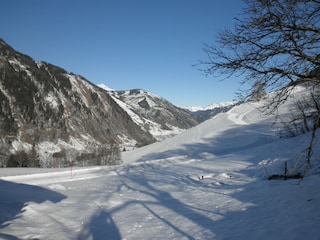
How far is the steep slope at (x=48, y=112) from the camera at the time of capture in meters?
93.4

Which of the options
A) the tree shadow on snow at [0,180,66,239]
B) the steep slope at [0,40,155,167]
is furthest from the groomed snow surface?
the steep slope at [0,40,155,167]

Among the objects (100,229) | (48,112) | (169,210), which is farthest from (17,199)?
(48,112)

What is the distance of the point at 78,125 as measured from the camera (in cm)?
11819

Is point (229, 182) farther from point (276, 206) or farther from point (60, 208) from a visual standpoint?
point (60, 208)

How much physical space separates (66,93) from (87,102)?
526 inches

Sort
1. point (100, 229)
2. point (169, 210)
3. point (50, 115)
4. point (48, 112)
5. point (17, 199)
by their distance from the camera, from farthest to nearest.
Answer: point (48, 112) < point (50, 115) < point (17, 199) < point (169, 210) < point (100, 229)

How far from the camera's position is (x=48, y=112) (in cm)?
11031

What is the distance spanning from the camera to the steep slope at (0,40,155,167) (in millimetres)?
93375

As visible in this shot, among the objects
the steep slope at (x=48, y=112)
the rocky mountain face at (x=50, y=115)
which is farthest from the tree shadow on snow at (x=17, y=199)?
the steep slope at (x=48, y=112)

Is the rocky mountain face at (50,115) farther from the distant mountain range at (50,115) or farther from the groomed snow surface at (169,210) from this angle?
the groomed snow surface at (169,210)

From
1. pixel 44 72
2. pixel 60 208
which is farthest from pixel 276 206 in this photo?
pixel 44 72

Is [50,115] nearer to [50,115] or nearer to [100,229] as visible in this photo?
[50,115]

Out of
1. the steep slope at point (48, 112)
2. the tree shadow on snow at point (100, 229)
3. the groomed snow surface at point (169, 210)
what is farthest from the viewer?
the steep slope at point (48, 112)

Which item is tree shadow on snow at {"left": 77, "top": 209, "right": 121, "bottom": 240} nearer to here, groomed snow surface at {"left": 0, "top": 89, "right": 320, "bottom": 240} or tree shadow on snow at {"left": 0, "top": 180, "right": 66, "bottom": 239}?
groomed snow surface at {"left": 0, "top": 89, "right": 320, "bottom": 240}
